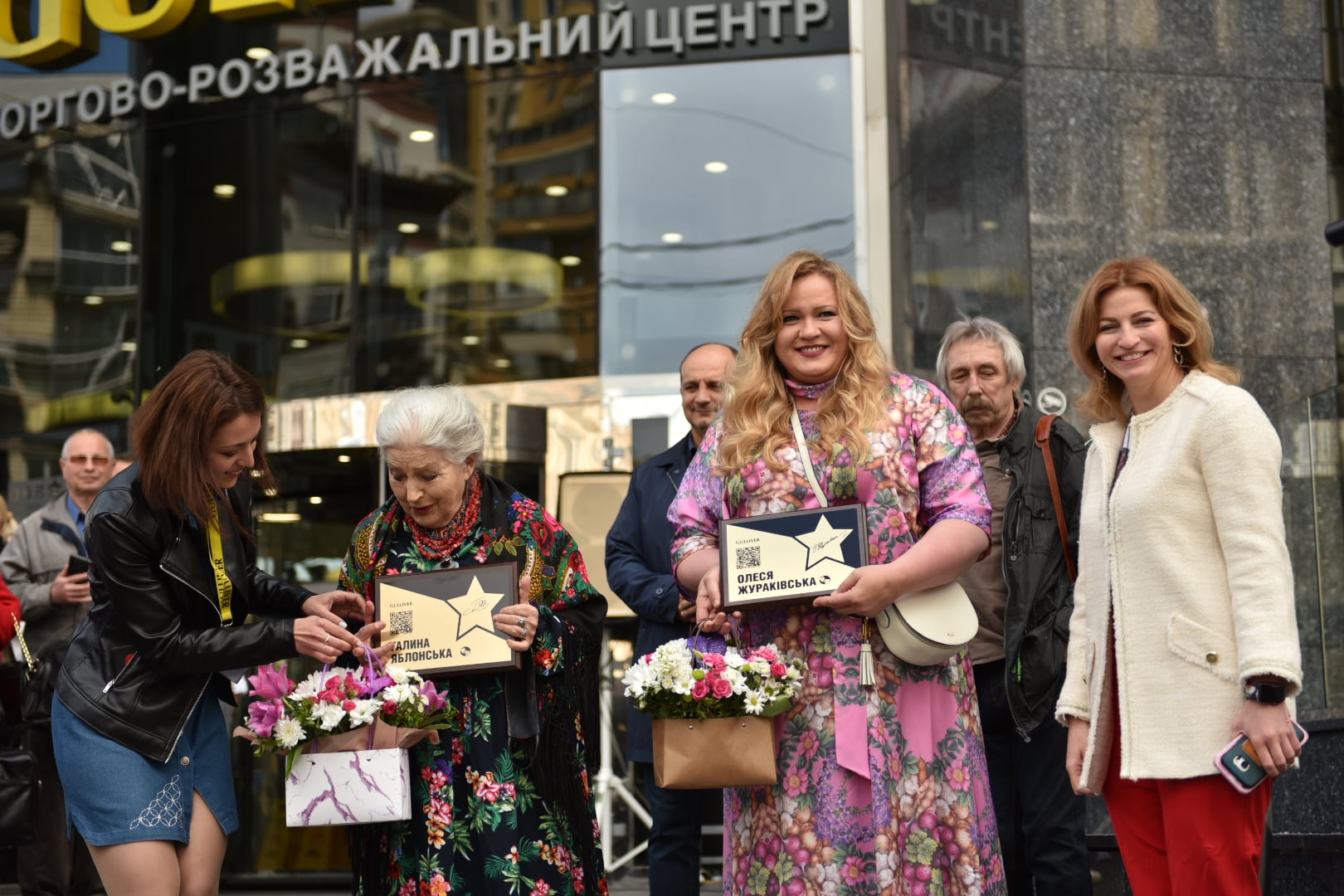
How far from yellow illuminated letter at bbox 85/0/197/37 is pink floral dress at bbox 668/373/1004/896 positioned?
305 inches

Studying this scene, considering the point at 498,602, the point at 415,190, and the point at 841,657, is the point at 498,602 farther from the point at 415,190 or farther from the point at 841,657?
the point at 415,190

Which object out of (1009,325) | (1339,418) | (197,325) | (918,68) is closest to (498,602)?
(1339,418)

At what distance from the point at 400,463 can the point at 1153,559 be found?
6.41 feet

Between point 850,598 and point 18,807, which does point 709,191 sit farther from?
point 850,598

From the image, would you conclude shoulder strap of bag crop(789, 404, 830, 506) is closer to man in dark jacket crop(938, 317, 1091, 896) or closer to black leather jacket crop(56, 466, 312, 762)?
man in dark jacket crop(938, 317, 1091, 896)

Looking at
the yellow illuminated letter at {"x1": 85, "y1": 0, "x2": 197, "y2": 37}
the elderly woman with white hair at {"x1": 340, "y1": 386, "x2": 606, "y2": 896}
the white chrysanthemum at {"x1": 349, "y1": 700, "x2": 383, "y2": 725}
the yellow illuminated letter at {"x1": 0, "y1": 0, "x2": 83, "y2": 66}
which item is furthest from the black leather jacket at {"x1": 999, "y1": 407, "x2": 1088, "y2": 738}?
the yellow illuminated letter at {"x1": 0, "y1": 0, "x2": 83, "y2": 66}

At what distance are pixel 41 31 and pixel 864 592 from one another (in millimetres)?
9029

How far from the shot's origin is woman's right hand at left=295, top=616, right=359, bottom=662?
4043 millimetres

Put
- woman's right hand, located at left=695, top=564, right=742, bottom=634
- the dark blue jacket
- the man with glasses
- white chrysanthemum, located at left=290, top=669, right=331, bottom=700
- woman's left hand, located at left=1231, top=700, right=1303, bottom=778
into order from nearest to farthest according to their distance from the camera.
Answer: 1. woman's left hand, located at left=1231, top=700, right=1303, bottom=778
2. woman's right hand, located at left=695, top=564, right=742, bottom=634
3. white chrysanthemum, located at left=290, top=669, right=331, bottom=700
4. the dark blue jacket
5. the man with glasses

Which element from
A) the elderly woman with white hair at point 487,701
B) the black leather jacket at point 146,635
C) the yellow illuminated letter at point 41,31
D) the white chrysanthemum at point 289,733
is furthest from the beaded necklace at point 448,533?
the yellow illuminated letter at point 41,31

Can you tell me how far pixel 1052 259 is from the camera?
25.0 feet

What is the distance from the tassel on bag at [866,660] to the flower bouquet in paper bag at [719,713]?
5.8 inches

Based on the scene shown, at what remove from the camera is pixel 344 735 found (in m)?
3.91

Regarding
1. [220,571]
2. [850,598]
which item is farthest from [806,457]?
[220,571]
